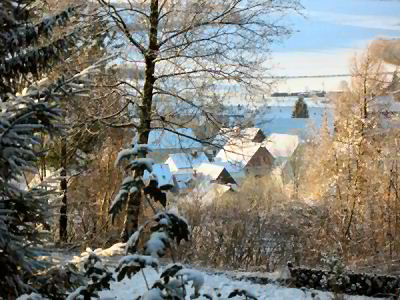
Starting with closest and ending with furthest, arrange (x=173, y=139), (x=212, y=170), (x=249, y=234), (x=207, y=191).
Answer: (x=173, y=139) < (x=249, y=234) < (x=207, y=191) < (x=212, y=170)

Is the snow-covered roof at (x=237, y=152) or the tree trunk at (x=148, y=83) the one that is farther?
the snow-covered roof at (x=237, y=152)

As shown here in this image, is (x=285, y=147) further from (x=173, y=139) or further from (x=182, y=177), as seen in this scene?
(x=173, y=139)

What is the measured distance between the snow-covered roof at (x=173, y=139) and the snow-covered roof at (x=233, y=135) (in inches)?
21.2

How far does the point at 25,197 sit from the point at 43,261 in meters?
0.49

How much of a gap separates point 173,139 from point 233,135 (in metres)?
1.52

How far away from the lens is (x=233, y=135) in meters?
11.5

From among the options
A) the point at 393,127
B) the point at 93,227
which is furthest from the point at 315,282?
the point at 393,127

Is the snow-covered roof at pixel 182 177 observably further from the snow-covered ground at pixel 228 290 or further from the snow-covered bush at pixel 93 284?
the snow-covered bush at pixel 93 284

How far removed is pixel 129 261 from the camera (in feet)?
6.64

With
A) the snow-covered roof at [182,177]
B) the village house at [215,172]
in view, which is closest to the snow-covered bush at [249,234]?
the snow-covered roof at [182,177]

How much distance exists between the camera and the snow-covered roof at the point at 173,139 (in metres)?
11.9

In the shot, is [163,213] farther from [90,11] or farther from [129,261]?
[90,11]

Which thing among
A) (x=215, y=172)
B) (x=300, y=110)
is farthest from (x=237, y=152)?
(x=300, y=110)

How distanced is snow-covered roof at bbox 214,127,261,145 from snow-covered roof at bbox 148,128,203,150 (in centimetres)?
54
